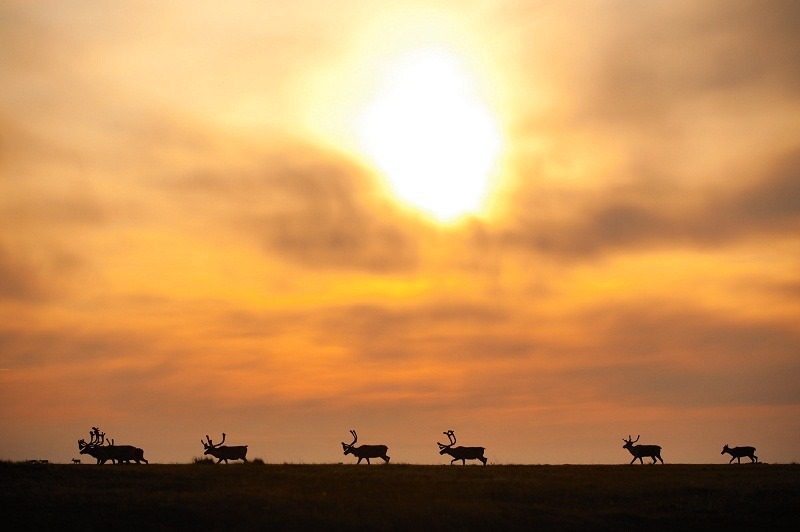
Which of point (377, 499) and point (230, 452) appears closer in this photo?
point (377, 499)

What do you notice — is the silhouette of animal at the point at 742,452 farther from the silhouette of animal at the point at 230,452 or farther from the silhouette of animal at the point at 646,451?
the silhouette of animal at the point at 230,452

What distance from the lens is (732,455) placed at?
70.6m

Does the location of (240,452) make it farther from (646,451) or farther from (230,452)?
(646,451)

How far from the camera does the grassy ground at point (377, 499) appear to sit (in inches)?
1357

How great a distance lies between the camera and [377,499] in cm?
3741

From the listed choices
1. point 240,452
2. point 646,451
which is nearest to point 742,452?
point 646,451

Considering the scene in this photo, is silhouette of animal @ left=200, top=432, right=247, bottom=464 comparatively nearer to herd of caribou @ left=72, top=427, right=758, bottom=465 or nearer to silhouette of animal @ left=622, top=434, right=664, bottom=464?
herd of caribou @ left=72, top=427, right=758, bottom=465

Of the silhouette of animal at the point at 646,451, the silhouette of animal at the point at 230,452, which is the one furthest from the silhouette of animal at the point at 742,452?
the silhouette of animal at the point at 230,452

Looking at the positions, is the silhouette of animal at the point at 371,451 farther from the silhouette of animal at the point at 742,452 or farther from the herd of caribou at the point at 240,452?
the silhouette of animal at the point at 742,452

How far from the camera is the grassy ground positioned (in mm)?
34469

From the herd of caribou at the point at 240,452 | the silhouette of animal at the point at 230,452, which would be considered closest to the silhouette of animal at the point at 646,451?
the herd of caribou at the point at 240,452

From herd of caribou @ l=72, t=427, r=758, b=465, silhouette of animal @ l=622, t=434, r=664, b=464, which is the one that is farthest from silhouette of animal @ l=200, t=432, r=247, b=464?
silhouette of animal @ l=622, t=434, r=664, b=464

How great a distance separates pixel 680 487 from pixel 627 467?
11238 millimetres

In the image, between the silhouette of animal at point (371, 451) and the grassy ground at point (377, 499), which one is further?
the silhouette of animal at point (371, 451)
